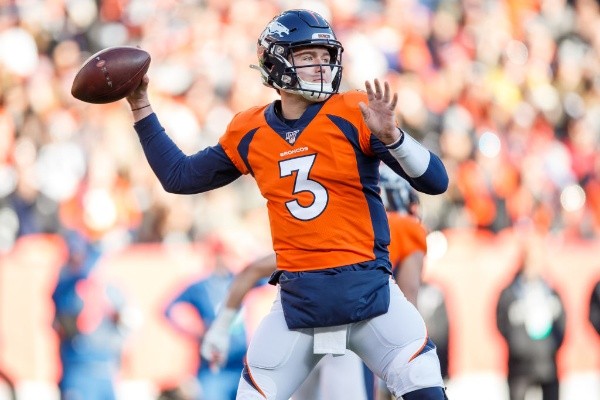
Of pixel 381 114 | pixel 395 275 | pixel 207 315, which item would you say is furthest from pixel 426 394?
pixel 207 315

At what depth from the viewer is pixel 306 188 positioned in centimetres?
374

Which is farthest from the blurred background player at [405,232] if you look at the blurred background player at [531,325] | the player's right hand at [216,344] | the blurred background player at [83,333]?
the blurred background player at [83,333]

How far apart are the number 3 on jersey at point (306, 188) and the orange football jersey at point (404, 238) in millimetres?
1136

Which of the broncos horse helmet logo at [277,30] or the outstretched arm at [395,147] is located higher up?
the broncos horse helmet logo at [277,30]

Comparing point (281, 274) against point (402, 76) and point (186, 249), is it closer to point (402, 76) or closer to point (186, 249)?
point (186, 249)

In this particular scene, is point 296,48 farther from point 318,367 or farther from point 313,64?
point 318,367

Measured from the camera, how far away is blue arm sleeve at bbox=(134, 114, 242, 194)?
13.1 feet

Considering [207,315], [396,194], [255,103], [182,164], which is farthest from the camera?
[255,103]

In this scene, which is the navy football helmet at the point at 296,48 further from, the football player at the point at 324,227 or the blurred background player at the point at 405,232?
the blurred background player at the point at 405,232

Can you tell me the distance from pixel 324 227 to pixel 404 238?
3.95ft

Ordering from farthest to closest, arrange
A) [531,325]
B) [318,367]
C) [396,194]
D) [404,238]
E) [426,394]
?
[531,325] → [396,194] → [404,238] → [318,367] → [426,394]

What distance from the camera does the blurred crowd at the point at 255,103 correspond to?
327 inches

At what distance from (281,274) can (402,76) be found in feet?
19.7

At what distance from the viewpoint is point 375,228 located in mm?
3785
